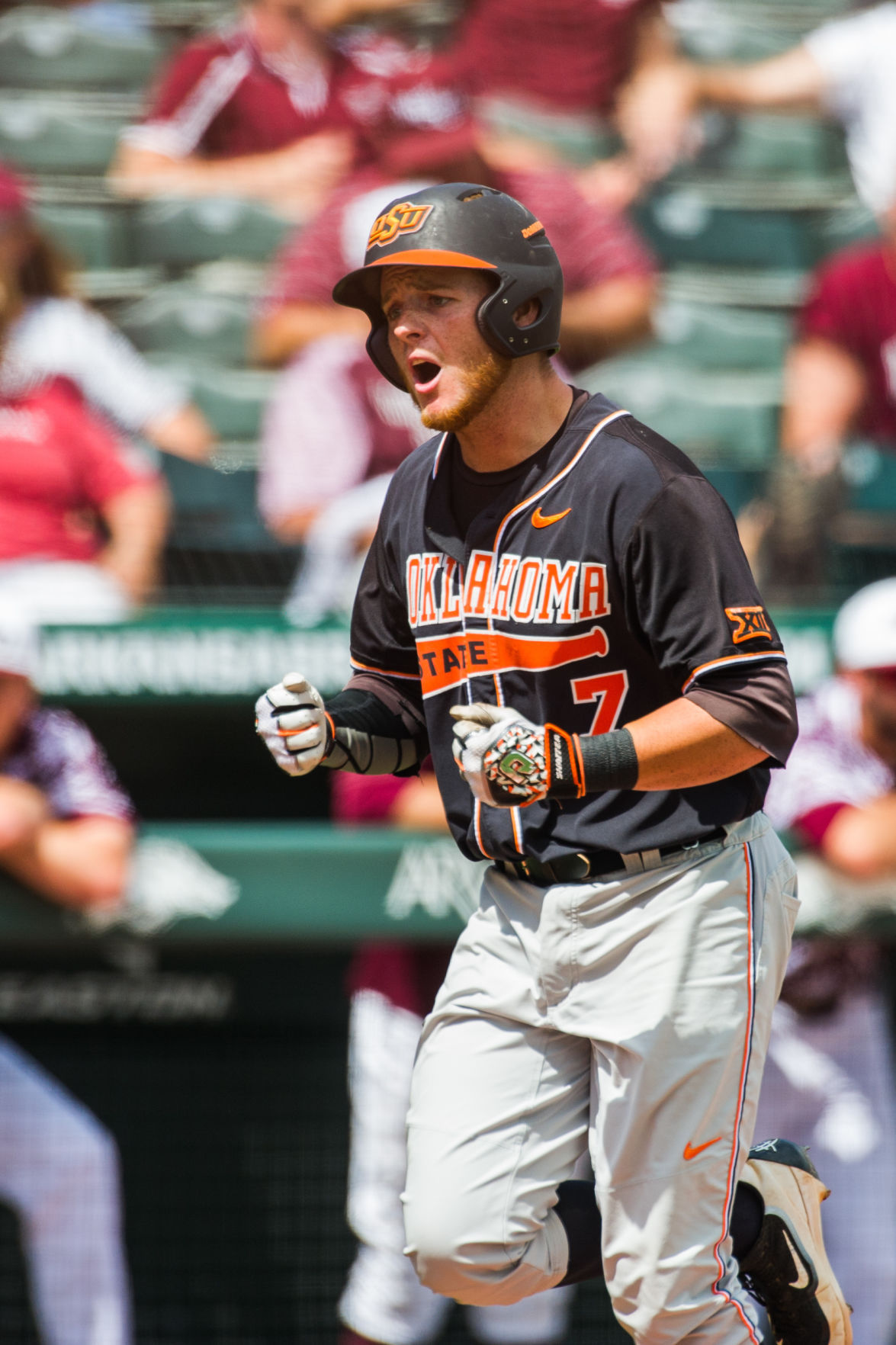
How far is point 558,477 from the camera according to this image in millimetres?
2080

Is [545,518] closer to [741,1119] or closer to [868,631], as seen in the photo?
[741,1119]

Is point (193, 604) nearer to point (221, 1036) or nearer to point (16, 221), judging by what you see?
point (221, 1036)

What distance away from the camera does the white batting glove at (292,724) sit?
6.47 ft

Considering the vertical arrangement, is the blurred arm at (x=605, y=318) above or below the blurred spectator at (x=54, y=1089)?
above

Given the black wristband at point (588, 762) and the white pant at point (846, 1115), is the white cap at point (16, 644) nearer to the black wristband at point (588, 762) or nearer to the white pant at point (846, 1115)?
the black wristband at point (588, 762)

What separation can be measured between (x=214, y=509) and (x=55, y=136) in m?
1.67

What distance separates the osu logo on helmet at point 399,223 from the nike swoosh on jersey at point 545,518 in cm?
41

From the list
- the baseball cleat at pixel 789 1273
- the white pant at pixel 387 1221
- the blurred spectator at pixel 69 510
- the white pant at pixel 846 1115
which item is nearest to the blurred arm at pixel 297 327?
the blurred spectator at pixel 69 510

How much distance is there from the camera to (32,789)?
3.39 metres

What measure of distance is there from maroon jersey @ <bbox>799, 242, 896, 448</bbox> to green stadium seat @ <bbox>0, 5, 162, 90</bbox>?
93.5 inches

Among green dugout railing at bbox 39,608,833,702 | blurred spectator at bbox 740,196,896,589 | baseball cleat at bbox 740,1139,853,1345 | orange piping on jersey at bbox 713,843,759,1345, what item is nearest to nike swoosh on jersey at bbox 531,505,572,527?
orange piping on jersey at bbox 713,843,759,1345

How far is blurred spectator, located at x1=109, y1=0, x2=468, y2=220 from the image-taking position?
4.80 m

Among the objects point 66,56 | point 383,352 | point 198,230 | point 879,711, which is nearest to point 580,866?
point 383,352

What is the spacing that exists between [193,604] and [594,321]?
5.14 feet
